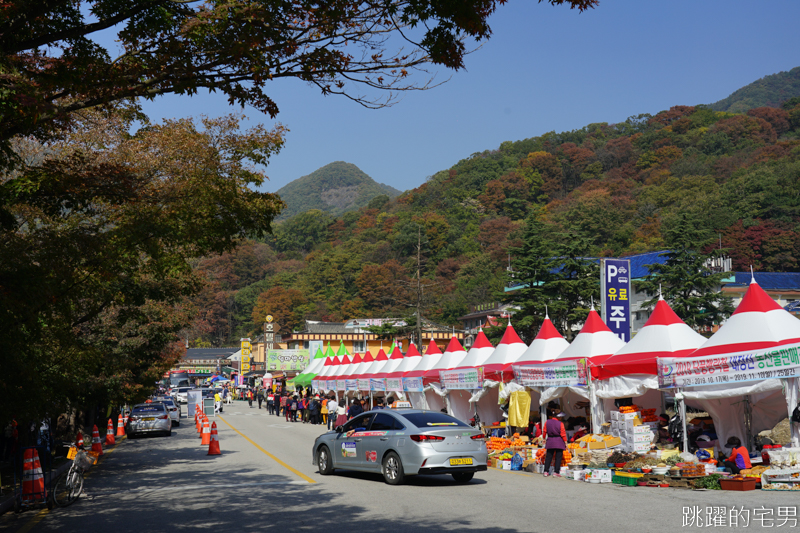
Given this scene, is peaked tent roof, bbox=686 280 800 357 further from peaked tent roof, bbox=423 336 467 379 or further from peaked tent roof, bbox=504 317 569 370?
peaked tent roof, bbox=423 336 467 379

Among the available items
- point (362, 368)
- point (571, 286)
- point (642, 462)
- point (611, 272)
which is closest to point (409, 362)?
point (362, 368)

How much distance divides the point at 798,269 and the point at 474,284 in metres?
33.8

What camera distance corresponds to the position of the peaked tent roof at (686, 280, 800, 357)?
1395 centimetres

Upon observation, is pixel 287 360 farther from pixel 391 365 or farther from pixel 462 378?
pixel 462 378

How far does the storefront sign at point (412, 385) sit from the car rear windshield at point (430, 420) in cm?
1502

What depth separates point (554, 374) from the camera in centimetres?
1914

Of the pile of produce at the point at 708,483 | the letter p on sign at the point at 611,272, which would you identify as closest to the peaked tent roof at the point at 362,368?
the letter p on sign at the point at 611,272

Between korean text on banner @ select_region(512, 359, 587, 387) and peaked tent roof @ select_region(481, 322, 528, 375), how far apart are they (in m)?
1.89

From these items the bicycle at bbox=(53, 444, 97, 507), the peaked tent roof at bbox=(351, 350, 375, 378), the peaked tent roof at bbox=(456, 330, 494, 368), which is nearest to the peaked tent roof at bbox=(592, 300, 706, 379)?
the peaked tent roof at bbox=(456, 330, 494, 368)

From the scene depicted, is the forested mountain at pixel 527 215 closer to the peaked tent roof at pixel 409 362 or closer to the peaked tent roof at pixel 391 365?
the peaked tent roof at pixel 391 365

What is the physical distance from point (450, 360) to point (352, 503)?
16705mm

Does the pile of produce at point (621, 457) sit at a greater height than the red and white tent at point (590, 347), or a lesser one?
lesser

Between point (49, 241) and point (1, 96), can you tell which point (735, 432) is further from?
point (1, 96)

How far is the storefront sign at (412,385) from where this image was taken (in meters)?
29.0
